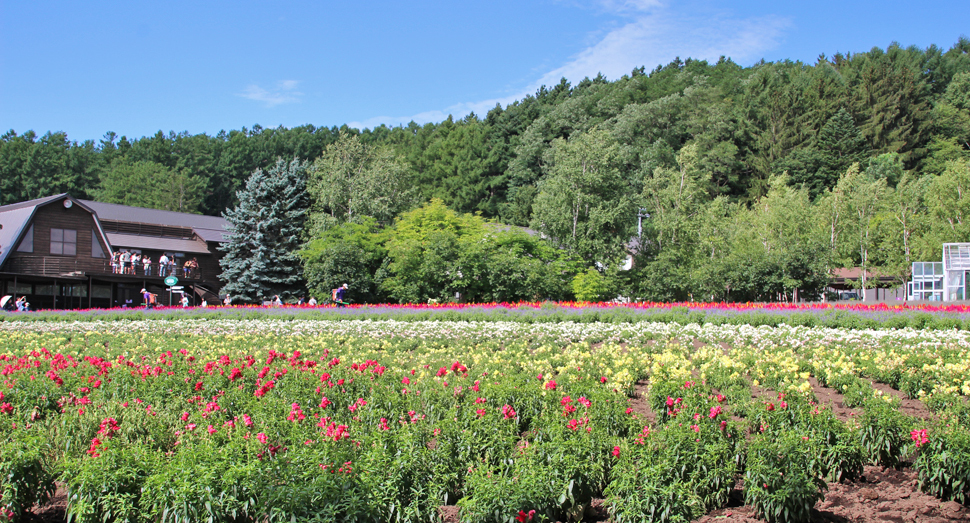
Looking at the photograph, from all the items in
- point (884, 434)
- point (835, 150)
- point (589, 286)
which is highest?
point (835, 150)

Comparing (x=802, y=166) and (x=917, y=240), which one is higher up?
(x=802, y=166)

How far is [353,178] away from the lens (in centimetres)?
4394

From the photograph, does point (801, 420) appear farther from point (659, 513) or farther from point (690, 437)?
point (659, 513)

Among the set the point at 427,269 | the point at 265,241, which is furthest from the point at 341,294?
the point at 265,241

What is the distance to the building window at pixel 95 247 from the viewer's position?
3550 cm

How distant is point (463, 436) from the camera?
5855mm

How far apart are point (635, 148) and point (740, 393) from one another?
54589 millimetres

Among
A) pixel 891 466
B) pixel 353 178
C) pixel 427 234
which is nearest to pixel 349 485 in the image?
pixel 891 466

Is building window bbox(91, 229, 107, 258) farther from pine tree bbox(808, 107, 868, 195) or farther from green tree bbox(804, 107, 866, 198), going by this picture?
pine tree bbox(808, 107, 868, 195)

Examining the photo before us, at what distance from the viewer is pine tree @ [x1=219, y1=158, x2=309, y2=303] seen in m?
37.2

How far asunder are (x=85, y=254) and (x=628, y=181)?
4091 centimetres

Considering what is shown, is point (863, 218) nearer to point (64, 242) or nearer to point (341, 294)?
point (341, 294)

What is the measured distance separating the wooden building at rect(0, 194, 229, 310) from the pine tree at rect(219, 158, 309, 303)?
2.54 metres

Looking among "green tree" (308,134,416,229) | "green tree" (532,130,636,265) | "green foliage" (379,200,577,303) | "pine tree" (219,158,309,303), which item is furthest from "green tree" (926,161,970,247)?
"pine tree" (219,158,309,303)
